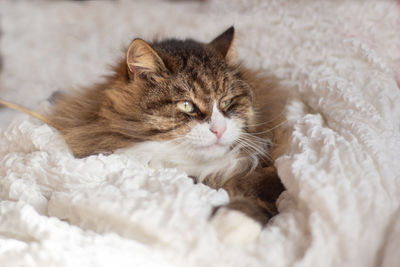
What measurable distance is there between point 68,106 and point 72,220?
1.69ft

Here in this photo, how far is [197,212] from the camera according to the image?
82 centimetres

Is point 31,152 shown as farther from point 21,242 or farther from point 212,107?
point 212,107

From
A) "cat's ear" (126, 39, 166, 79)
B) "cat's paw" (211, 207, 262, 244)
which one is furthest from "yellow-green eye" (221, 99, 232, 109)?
"cat's paw" (211, 207, 262, 244)

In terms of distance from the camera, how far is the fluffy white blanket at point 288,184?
2.50 feet

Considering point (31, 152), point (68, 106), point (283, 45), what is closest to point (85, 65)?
point (68, 106)

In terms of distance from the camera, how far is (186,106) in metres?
1.08

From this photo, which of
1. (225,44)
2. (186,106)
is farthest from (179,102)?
(225,44)

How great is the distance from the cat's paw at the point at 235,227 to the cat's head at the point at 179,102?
0.30m

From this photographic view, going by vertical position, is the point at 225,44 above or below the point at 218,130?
above

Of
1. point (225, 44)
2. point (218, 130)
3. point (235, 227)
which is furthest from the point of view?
point (225, 44)

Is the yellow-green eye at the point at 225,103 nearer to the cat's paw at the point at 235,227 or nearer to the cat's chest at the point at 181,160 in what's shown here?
the cat's chest at the point at 181,160

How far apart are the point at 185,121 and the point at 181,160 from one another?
0.46 ft

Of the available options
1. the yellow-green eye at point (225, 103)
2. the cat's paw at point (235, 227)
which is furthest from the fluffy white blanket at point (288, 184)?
the yellow-green eye at point (225, 103)

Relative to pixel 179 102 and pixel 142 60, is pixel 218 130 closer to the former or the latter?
pixel 179 102
